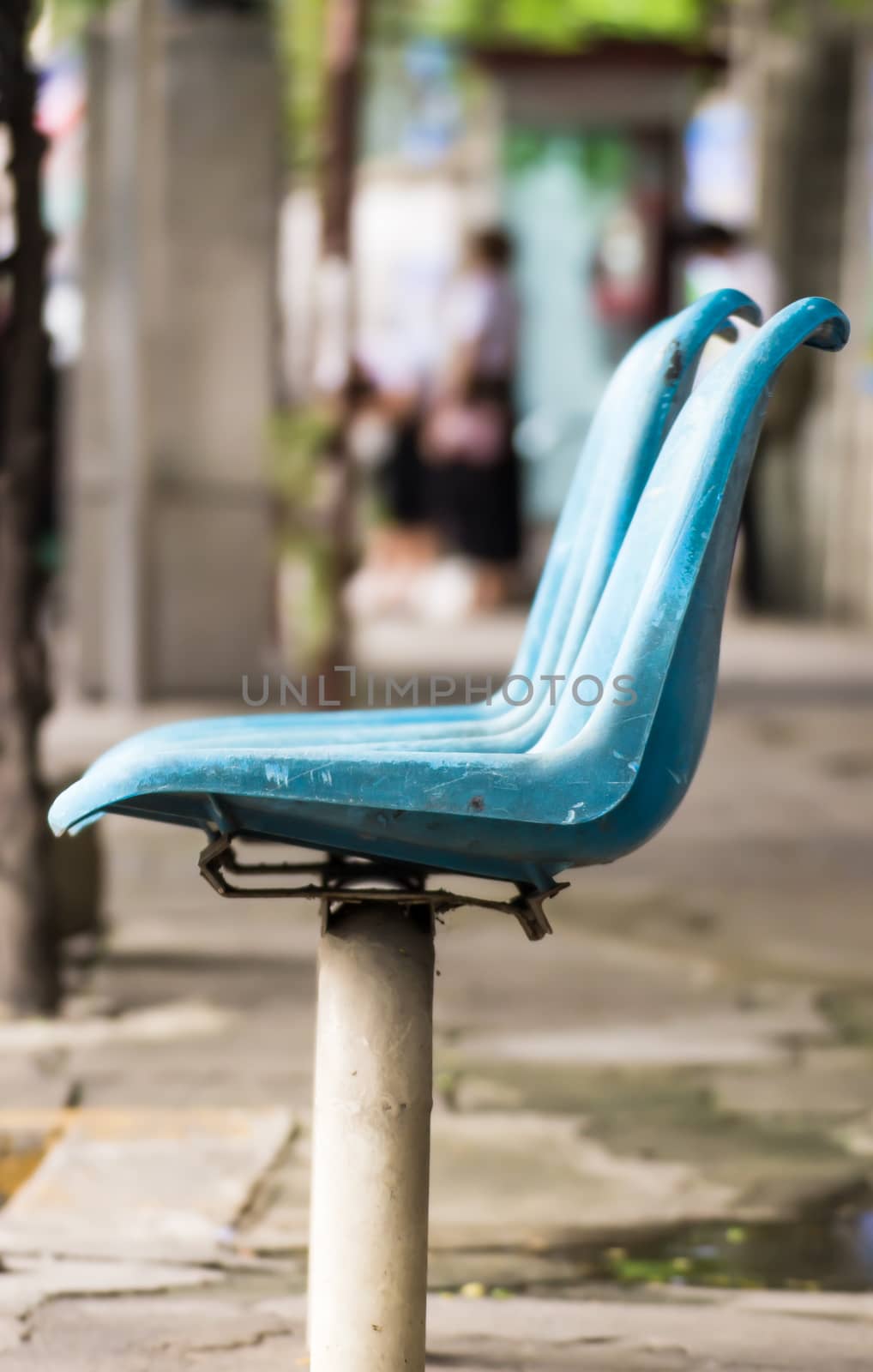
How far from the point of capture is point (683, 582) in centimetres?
199

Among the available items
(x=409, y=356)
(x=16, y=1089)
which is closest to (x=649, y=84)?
(x=409, y=356)

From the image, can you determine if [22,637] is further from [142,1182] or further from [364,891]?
[364,891]

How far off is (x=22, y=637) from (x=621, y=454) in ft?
5.88

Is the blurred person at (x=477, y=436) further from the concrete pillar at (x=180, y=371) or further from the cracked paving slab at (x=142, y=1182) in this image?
the cracked paving slab at (x=142, y=1182)

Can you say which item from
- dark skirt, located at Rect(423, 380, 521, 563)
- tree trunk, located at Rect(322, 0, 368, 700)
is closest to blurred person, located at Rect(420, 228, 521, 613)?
dark skirt, located at Rect(423, 380, 521, 563)

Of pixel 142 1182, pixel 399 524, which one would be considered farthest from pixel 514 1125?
pixel 399 524

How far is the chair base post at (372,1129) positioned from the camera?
6.93 ft

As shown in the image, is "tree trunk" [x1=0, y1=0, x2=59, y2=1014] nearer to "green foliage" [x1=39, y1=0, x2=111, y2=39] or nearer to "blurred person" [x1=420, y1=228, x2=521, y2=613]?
"green foliage" [x1=39, y1=0, x2=111, y2=39]

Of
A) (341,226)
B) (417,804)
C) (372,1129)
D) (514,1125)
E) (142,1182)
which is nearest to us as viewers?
(417,804)

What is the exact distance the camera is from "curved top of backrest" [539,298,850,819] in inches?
78.2

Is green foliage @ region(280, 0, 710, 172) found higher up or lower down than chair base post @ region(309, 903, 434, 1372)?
higher up

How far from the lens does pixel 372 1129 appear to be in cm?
211

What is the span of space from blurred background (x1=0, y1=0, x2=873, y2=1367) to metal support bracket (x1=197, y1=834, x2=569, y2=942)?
2.52 feet

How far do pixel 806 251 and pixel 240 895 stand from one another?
11.2 meters
